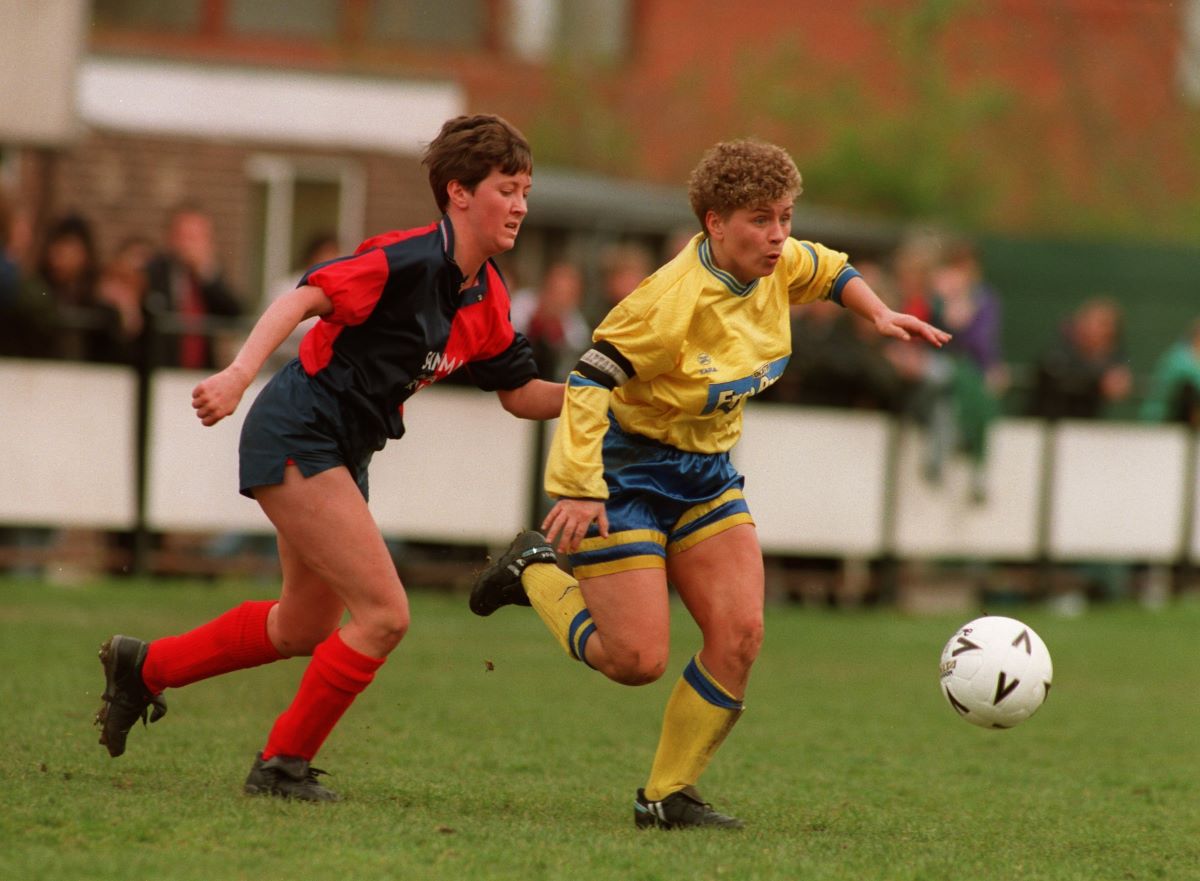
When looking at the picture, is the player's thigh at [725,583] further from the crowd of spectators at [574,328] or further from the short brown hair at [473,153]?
the crowd of spectators at [574,328]

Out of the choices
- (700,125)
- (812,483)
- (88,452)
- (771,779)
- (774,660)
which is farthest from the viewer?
(700,125)

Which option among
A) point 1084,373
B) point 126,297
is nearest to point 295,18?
point 126,297

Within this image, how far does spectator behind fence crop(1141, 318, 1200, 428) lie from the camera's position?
1474 cm

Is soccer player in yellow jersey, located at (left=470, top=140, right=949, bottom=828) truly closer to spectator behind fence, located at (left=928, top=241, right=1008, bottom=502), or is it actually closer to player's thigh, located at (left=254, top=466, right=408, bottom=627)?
player's thigh, located at (left=254, top=466, right=408, bottom=627)

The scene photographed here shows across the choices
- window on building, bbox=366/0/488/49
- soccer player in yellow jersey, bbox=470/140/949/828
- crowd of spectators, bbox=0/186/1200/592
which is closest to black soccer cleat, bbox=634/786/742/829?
soccer player in yellow jersey, bbox=470/140/949/828

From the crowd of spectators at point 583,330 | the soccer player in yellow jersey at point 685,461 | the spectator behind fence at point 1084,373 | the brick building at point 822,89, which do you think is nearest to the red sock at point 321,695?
the soccer player in yellow jersey at point 685,461

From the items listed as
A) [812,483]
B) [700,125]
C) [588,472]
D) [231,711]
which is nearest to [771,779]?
[588,472]

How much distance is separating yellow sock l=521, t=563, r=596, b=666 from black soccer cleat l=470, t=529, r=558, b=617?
29mm

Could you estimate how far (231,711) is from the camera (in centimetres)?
798

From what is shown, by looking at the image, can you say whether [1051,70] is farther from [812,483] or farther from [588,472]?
[588,472]

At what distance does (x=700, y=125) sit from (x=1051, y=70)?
5.91m

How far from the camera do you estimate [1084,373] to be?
48.2 ft

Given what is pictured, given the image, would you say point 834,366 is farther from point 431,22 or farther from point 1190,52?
point 1190,52

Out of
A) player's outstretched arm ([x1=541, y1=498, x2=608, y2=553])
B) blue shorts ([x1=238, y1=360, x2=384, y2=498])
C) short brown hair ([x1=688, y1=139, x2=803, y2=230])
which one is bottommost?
player's outstretched arm ([x1=541, y1=498, x2=608, y2=553])
